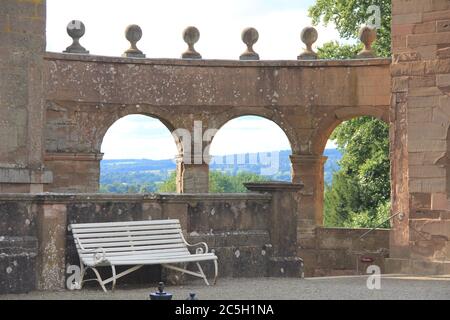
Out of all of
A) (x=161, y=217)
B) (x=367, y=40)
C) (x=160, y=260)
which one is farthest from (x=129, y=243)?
(x=367, y=40)

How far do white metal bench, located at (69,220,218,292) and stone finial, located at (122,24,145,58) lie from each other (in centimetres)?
929

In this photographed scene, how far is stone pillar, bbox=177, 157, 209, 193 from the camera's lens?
21797mm

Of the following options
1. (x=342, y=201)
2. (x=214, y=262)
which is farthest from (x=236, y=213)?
(x=342, y=201)

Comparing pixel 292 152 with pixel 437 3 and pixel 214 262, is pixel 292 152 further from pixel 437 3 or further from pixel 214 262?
pixel 214 262

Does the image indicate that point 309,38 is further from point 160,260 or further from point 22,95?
point 160,260

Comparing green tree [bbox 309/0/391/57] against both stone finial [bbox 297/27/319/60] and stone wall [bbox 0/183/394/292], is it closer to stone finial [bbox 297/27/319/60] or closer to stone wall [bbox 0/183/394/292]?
stone finial [bbox 297/27/319/60]

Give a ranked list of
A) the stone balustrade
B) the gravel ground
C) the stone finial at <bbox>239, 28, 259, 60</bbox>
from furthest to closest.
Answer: the stone finial at <bbox>239, 28, 259, 60</bbox> < the stone balustrade < the gravel ground

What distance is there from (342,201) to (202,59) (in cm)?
2563

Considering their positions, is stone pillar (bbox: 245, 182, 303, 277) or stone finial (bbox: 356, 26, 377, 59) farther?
stone finial (bbox: 356, 26, 377, 59)

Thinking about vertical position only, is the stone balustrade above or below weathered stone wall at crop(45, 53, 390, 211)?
above

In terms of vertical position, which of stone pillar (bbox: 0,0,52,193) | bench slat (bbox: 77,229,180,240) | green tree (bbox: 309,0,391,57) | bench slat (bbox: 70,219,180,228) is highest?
green tree (bbox: 309,0,391,57)

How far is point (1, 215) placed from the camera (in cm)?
1178

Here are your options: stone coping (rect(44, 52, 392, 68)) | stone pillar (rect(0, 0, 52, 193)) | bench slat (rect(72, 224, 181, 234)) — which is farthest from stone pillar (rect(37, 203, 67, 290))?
stone coping (rect(44, 52, 392, 68))
